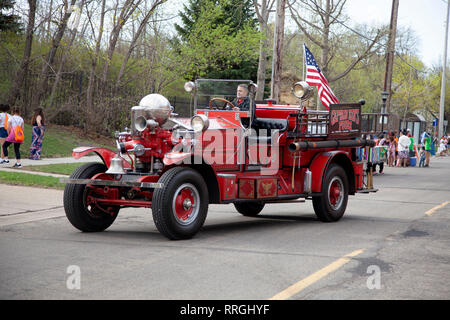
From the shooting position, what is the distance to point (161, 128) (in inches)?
316

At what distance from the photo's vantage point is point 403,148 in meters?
28.0

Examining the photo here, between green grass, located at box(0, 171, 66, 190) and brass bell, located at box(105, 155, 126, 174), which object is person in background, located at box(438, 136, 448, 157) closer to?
green grass, located at box(0, 171, 66, 190)

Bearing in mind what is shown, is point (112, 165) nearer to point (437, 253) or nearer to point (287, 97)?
point (437, 253)

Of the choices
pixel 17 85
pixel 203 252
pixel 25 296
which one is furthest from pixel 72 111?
pixel 25 296

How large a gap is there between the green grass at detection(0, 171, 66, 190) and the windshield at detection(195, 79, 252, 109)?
444 centimetres

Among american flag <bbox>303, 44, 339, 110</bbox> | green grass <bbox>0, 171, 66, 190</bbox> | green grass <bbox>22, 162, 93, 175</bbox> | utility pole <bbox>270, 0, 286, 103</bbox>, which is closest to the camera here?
green grass <bbox>0, 171, 66, 190</bbox>

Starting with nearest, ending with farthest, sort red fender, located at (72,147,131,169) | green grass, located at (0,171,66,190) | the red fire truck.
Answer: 1. the red fire truck
2. red fender, located at (72,147,131,169)
3. green grass, located at (0,171,66,190)

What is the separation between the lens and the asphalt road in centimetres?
519

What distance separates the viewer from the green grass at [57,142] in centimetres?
1927

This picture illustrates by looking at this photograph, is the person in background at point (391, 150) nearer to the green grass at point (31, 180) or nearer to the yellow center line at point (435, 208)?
the yellow center line at point (435, 208)

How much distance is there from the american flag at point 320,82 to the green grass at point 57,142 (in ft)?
30.1

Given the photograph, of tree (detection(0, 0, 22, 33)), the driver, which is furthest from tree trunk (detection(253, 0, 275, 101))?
the driver

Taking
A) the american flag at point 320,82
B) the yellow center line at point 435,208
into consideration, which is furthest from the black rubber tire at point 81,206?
the american flag at point 320,82
